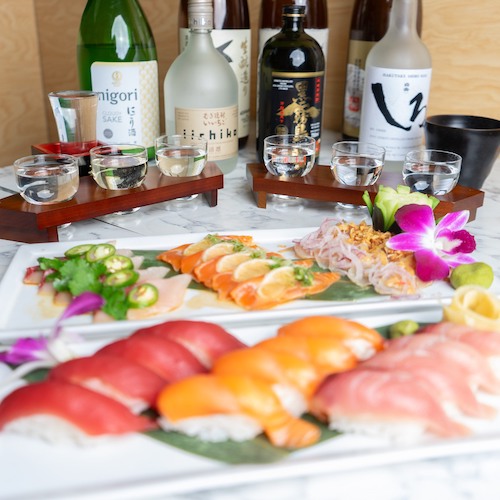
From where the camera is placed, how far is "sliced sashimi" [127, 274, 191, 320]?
0.69 meters

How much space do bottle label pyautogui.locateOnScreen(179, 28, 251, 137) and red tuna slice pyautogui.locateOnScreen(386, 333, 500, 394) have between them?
92 centimetres

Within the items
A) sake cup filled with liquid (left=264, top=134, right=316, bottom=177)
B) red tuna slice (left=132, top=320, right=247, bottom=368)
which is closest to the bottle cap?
sake cup filled with liquid (left=264, top=134, right=316, bottom=177)

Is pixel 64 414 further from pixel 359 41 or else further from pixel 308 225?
pixel 359 41

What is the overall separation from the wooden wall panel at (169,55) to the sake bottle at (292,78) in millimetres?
468

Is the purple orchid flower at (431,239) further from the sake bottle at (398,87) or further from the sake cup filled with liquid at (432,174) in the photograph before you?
the sake bottle at (398,87)

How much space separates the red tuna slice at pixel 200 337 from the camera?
57cm

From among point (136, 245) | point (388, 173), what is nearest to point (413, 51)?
point (388, 173)

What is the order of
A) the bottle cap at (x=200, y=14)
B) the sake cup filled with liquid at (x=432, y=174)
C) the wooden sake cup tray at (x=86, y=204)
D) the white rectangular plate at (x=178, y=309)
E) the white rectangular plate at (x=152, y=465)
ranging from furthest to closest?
the bottle cap at (x=200, y=14)
the sake cup filled with liquid at (x=432, y=174)
the wooden sake cup tray at (x=86, y=204)
the white rectangular plate at (x=178, y=309)
the white rectangular plate at (x=152, y=465)

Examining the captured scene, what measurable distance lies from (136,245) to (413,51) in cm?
66

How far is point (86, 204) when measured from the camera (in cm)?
89

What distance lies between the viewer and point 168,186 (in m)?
0.98

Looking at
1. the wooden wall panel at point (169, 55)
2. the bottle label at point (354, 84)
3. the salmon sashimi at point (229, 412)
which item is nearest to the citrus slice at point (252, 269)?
the salmon sashimi at point (229, 412)

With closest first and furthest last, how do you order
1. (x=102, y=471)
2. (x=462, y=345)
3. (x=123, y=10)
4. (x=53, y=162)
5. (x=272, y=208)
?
1. (x=102, y=471)
2. (x=462, y=345)
3. (x=53, y=162)
4. (x=272, y=208)
5. (x=123, y=10)

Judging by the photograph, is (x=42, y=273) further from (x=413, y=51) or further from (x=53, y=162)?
(x=413, y=51)
